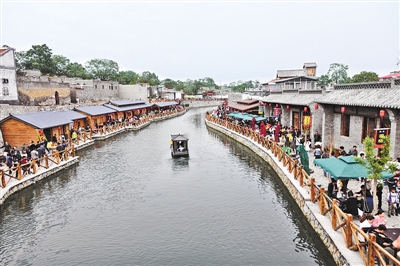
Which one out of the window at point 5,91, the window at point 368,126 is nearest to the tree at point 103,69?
the window at point 5,91

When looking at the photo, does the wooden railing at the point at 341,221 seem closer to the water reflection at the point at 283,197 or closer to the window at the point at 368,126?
the water reflection at the point at 283,197

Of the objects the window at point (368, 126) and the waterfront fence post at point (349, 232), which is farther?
the window at point (368, 126)

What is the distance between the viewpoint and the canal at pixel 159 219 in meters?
11.1

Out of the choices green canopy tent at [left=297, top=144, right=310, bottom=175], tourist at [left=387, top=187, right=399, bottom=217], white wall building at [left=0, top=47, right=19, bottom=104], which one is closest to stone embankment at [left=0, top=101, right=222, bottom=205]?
white wall building at [left=0, top=47, right=19, bottom=104]

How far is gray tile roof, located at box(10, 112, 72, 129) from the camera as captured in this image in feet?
83.7

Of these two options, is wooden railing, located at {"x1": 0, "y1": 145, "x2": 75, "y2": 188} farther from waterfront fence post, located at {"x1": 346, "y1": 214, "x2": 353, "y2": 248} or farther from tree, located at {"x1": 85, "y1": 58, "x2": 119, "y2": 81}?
tree, located at {"x1": 85, "y1": 58, "x2": 119, "y2": 81}

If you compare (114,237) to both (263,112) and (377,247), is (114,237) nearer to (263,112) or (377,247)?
(377,247)

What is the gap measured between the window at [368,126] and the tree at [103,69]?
9305 cm

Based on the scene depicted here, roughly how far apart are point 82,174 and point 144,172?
166 inches

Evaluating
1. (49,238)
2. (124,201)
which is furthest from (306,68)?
(49,238)

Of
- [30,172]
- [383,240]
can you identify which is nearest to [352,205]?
[383,240]

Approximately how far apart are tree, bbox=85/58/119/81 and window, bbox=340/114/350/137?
90.9 meters

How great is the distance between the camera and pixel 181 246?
464 inches

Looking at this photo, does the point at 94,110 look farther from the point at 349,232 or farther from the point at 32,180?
the point at 349,232
